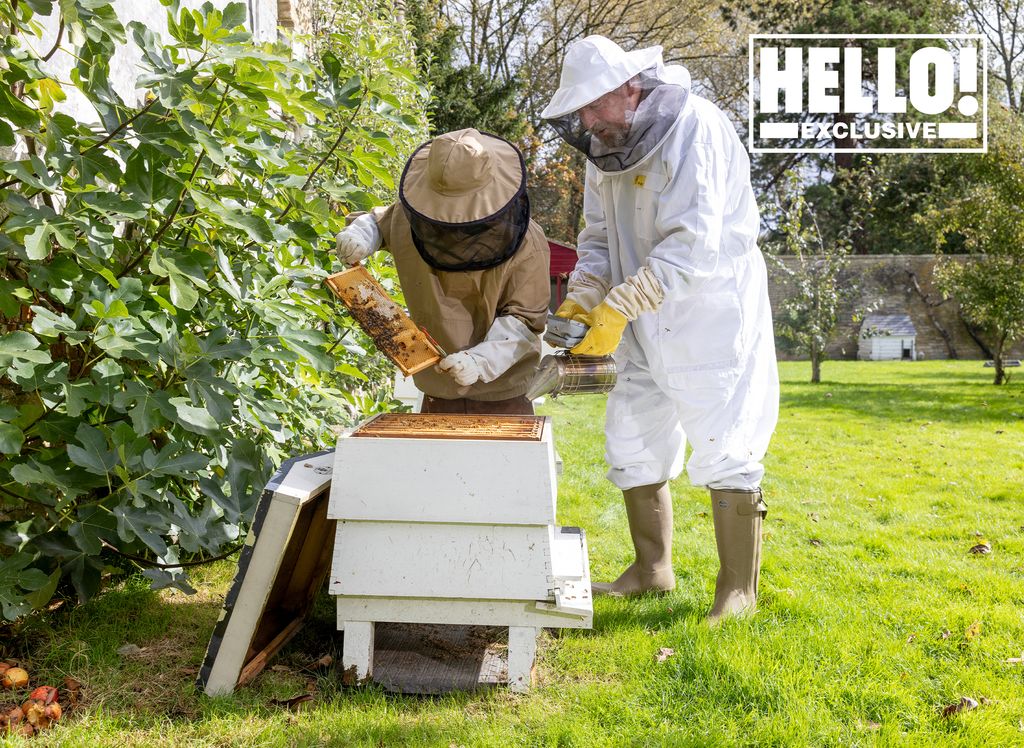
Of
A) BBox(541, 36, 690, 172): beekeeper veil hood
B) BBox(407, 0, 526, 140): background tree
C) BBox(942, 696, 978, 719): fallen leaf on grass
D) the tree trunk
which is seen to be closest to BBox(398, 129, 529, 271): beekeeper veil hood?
BBox(541, 36, 690, 172): beekeeper veil hood

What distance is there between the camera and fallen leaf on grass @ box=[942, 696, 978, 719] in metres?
2.24

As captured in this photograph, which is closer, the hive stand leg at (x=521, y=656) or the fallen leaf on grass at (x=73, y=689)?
the fallen leaf on grass at (x=73, y=689)

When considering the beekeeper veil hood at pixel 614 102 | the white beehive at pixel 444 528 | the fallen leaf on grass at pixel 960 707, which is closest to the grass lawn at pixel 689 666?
the fallen leaf on grass at pixel 960 707

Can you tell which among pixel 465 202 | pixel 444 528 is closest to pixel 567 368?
pixel 465 202

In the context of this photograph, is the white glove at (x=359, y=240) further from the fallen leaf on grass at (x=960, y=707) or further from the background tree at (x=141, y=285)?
the fallen leaf on grass at (x=960, y=707)

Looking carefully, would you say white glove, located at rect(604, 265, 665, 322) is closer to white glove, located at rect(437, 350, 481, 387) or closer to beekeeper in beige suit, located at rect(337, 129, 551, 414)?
beekeeper in beige suit, located at rect(337, 129, 551, 414)

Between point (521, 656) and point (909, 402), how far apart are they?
29.8 feet

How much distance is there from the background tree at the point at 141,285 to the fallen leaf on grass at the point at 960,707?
1.91 m

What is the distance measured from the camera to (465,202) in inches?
95.3

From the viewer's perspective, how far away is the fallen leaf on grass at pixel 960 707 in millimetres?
2242

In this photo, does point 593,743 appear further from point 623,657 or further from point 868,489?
point 868,489

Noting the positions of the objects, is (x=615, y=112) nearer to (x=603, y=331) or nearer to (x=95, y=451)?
(x=603, y=331)

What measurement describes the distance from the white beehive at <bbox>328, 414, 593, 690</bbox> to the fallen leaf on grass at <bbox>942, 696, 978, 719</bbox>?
1.02m

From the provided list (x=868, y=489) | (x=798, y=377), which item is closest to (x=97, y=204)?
(x=868, y=489)
